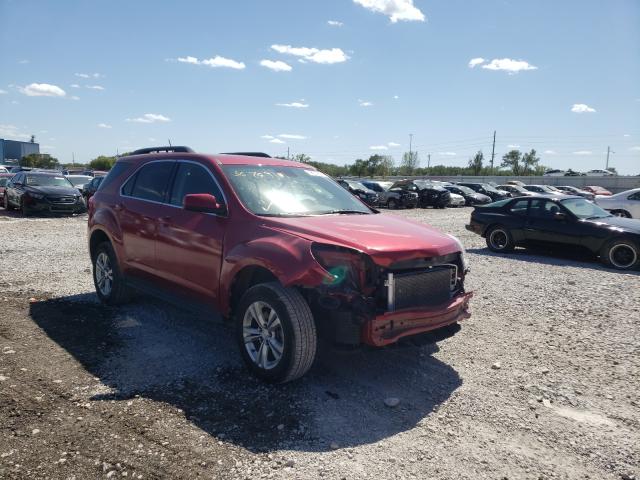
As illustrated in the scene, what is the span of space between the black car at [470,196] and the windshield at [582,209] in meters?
22.0

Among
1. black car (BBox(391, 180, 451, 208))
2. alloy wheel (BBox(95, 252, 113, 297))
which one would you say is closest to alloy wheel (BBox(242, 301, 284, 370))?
alloy wheel (BBox(95, 252, 113, 297))

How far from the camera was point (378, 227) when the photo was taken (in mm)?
4176

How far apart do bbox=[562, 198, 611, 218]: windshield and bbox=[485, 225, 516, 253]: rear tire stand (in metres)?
1.40

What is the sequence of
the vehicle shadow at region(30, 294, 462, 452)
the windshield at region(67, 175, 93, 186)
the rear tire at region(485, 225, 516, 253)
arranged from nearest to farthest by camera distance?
the vehicle shadow at region(30, 294, 462, 452) → the rear tire at region(485, 225, 516, 253) → the windshield at region(67, 175, 93, 186)

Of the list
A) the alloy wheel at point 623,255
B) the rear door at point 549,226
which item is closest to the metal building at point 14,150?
the rear door at point 549,226

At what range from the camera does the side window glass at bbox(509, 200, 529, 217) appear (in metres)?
11.2

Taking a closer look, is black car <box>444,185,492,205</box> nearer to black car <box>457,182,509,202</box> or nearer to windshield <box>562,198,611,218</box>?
black car <box>457,182,509,202</box>

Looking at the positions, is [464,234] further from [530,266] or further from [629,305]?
[629,305]

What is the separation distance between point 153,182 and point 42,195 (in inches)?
591

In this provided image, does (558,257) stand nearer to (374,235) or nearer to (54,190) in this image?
(374,235)

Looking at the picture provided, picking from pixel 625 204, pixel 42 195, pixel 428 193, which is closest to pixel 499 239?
pixel 625 204

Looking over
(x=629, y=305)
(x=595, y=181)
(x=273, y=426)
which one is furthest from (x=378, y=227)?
(x=595, y=181)

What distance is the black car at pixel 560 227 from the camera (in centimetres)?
960

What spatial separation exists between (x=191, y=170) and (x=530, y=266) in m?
7.27
